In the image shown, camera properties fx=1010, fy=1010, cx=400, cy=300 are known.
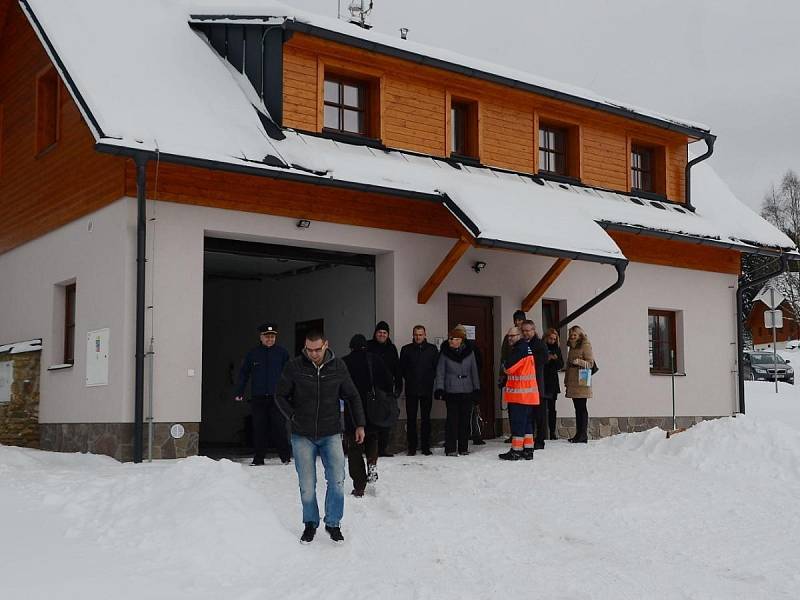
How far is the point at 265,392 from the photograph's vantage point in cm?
1137

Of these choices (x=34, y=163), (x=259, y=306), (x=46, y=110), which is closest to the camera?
(x=46, y=110)

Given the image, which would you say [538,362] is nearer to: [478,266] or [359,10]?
[478,266]

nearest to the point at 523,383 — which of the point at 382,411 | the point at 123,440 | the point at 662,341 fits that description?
the point at 382,411

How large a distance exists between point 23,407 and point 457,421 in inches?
235

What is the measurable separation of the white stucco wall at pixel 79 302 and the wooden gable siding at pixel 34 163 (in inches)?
9.7

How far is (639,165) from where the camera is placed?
18.4 metres

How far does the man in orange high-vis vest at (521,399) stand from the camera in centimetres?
1205

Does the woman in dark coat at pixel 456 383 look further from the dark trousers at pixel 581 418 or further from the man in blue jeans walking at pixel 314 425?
the man in blue jeans walking at pixel 314 425

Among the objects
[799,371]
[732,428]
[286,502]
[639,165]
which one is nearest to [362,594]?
[286,502]

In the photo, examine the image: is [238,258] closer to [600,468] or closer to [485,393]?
[485,393]

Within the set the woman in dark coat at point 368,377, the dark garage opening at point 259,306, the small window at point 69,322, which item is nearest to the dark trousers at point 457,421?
the woman in dark coat at point 368,377

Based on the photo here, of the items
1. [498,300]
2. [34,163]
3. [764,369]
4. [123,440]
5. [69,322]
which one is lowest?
[123,440]

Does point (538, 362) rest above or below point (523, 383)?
above

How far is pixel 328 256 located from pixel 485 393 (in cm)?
326
